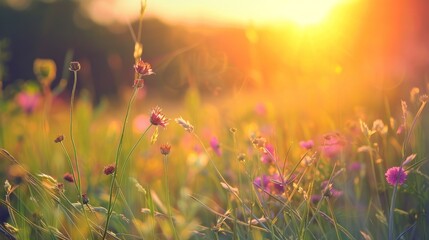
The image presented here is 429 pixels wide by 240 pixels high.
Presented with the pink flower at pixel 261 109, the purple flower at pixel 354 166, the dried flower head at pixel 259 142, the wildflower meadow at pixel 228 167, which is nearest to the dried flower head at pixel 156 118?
the wildflower meadow at pixel 228 167

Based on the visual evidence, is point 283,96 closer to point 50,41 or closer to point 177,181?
point 177,181

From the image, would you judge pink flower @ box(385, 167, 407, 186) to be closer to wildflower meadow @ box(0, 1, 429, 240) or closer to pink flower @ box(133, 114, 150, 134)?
wildflower meadow @ box(0, 1, 429, 240)

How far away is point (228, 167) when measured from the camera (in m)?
2.15

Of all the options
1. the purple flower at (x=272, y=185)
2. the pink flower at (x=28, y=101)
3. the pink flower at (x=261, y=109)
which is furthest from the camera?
the pink flower at (x=28, y=101)

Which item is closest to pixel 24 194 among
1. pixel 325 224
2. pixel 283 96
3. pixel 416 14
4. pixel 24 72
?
pixel 325 224

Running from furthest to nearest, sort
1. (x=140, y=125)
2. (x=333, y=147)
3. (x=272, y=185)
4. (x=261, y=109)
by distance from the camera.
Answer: (x=140, y=125) → (x=261, y=109) → (x=333, y=147) → (x=272, y=185)

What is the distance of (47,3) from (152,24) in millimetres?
2028

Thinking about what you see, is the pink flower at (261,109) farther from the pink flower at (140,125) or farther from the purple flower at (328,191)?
the purple flower at (328,191)

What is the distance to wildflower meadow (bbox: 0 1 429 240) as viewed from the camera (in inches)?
44.2

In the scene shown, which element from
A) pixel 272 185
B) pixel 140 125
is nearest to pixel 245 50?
pixel 140 125

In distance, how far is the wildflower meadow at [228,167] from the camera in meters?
1.12

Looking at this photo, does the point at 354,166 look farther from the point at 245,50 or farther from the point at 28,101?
the point at 245,50

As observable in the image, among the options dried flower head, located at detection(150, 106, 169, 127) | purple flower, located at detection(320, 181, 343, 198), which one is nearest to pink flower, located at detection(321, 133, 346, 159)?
purple flower, located at detection(320, 181, 343, 198)

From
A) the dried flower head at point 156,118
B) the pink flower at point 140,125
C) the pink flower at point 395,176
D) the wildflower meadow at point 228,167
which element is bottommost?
the pink flower at point 140,125
